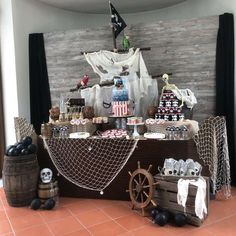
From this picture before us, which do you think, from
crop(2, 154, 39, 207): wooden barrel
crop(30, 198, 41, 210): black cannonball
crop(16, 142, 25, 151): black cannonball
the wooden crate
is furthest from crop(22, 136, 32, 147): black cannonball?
the wooden crate

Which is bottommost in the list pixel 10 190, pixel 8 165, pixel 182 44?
pixel 10 190

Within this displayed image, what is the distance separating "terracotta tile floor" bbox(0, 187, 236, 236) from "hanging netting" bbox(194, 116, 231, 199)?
7.6 inches

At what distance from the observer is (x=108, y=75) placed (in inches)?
150

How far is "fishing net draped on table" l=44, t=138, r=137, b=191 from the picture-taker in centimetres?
322

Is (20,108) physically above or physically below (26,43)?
below

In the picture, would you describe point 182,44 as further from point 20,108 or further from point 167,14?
point 20,108

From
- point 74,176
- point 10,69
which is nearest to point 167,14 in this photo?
point 10,69

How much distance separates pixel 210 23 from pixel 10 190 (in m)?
3.02

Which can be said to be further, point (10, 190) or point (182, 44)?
point (182, 44)

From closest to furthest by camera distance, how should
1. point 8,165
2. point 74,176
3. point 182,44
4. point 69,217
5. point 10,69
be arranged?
point 69,217, point 8,165, point 74,176, point 182,44, point 10,69

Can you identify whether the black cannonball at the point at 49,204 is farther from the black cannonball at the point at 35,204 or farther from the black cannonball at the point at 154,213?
the black cannonball at the point at 154,213

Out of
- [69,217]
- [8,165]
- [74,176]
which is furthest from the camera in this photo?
[74,176]

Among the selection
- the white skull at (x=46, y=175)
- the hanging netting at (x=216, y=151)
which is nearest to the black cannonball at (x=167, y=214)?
the hanging netting at (x=216, y=151)

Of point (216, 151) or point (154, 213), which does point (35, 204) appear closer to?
point (154, 213)
